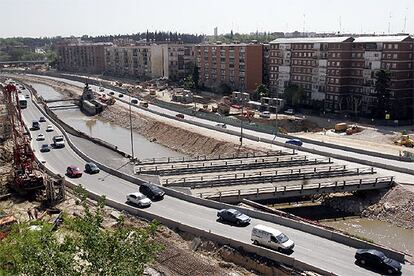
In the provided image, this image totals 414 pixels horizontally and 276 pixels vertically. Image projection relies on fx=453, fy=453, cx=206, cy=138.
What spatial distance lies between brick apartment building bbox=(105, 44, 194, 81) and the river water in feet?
116

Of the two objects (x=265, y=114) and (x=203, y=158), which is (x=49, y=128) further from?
(x=265, y=114)

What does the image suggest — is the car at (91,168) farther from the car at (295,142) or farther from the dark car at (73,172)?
the car at (295,142)

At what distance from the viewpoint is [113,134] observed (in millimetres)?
89500

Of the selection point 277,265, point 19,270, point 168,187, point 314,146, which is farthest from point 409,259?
point 314,146

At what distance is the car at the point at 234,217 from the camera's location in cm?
3275

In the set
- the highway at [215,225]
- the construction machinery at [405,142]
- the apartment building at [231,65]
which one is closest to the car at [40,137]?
the highway at [215,225]

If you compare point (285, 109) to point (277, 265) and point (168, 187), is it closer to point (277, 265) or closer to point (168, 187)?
point (168, 187)

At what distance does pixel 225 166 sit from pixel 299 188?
9.52m

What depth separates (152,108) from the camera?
334ft

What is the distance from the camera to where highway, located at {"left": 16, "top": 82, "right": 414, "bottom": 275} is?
27017 mm

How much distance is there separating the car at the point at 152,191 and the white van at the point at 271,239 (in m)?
11.4

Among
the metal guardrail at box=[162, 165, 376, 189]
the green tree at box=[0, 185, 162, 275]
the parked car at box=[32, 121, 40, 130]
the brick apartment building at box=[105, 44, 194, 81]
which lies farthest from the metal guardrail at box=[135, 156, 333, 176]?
the brick apartment building at box=[105, 44, 194, 81]

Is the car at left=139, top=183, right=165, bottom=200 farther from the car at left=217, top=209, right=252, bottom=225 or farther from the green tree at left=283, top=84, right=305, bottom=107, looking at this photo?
the green tree at left=283, top=84, right=305, bottom=107

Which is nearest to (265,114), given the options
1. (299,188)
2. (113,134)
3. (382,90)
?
(382,90)
